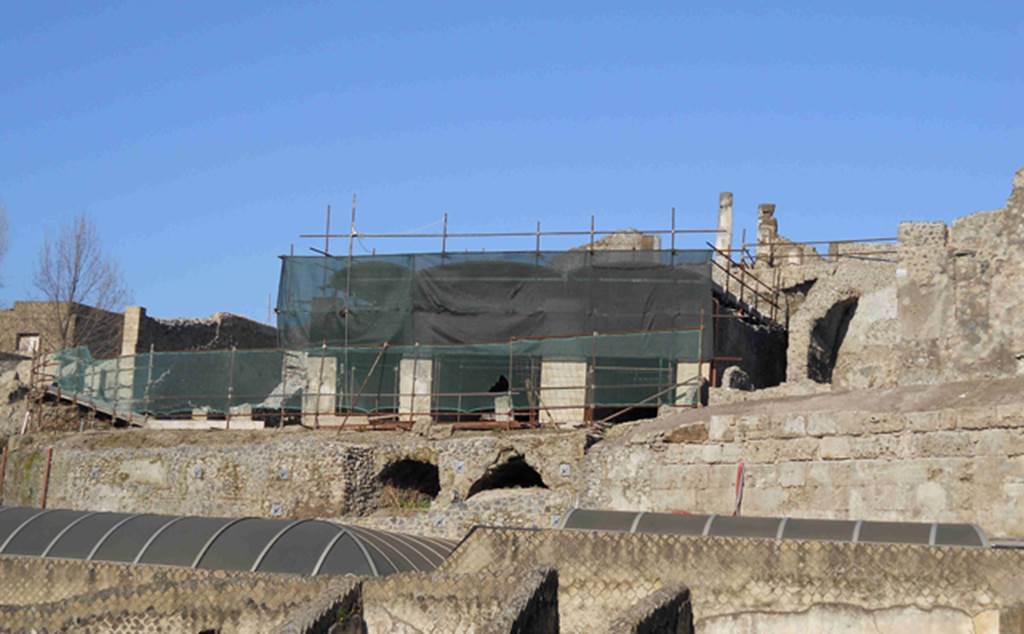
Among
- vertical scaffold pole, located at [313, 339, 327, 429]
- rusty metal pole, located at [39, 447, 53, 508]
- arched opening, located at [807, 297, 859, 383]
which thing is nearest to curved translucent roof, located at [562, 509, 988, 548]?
vertical scaffold pole, located at [313, 339, 327, 429]

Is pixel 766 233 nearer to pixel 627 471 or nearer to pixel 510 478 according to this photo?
pixel 510 478

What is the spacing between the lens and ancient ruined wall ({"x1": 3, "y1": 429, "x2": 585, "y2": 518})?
74.1 feet

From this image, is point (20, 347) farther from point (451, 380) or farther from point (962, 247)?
point (962, 247)

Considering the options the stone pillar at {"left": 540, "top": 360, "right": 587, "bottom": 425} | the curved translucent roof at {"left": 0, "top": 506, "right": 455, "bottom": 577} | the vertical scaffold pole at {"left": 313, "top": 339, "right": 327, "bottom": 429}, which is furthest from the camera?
the vertical scaffold pole at {"left": 313, "top": 339, "right": 327, "bottom": 429}

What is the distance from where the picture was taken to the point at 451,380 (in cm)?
2589

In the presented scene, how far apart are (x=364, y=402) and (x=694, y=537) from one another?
49.3ft

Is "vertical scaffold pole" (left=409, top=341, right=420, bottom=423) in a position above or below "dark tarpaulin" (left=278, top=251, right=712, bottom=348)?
below

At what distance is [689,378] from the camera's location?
24.3 m

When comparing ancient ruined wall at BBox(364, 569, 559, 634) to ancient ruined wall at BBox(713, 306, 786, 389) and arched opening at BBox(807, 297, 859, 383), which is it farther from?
arched opening at BBox(807, 297, 859, 383)

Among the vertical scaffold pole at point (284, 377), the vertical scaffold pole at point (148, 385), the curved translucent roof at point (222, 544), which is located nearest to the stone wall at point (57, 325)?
the vertical scaffold pole at point (148, 385)

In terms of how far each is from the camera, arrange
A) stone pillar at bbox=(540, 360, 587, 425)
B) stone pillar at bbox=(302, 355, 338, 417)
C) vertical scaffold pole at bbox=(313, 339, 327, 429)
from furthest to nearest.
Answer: stone pillar at bbox=(302, 355, 338, 417) < vertical scaffold pole at bbox=(313, 339, 327, 429) < stone pillar at bbox=(540, 360, 587, 425)

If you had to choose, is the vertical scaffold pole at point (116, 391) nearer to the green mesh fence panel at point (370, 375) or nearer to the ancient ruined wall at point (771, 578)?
the green mesh fence panel at point (370, 375)

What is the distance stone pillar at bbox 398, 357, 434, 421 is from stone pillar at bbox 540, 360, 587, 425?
2239mm

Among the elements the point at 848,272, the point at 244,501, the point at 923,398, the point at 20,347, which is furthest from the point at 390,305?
the point at 20,347
